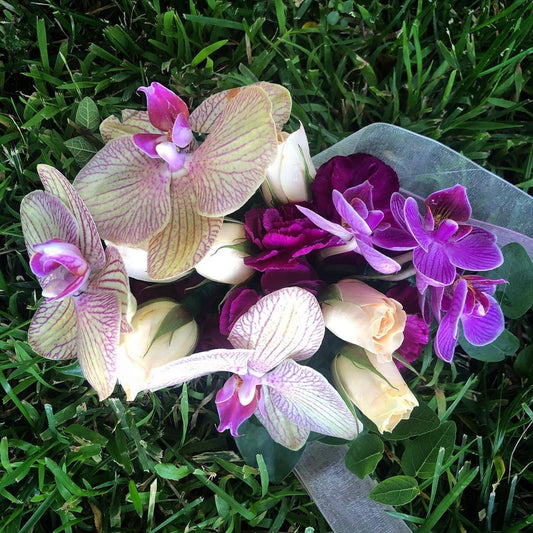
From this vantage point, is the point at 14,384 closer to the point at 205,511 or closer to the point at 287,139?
the point at 205,511

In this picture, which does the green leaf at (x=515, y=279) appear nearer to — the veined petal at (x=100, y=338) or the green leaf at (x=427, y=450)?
the green leaf at (x=427, y=450)

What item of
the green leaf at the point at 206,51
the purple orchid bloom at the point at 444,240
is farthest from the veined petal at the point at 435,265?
the green leaf at the point at 206,51

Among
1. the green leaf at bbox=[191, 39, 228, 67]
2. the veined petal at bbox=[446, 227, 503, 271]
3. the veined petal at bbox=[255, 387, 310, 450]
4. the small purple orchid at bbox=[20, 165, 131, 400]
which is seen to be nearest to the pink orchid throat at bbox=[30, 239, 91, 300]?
the small purple orchid at bbox=[20, 165, 131, 400]

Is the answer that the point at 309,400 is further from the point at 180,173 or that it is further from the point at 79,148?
the point at 79,148

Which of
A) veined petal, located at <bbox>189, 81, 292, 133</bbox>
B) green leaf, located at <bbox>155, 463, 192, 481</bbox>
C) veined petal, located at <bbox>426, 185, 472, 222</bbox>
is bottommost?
green leaf, located at <bbox>155, 463, 192, 481</bbox>

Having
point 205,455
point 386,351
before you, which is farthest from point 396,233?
point 205,455

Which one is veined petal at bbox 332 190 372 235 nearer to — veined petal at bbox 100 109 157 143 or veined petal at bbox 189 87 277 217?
veined petal at bbox 189 87 277 217
